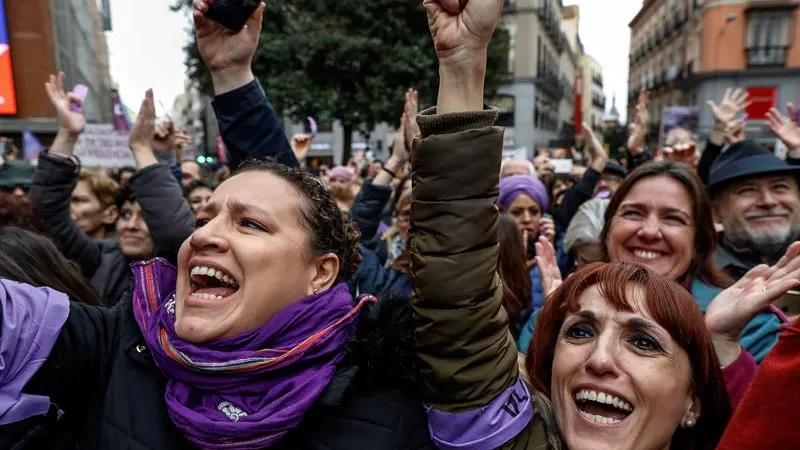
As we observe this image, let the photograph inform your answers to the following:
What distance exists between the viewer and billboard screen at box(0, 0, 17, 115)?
14258 millimetres

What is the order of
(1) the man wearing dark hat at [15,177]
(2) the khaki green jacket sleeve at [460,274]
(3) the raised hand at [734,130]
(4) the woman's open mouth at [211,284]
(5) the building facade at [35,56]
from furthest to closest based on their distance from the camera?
1. (5) the building facade at [35,56]
2. (1) the man wearing dark hat at [15,177]
3. (3) the raised hand at [734,130]
4. (4) the woman's open mouth at [211,284]
5. (2) the khaki green jacket sleeve at [460,274]

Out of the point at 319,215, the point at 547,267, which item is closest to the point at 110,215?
the point at 319,215

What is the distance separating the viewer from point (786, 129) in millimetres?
3365

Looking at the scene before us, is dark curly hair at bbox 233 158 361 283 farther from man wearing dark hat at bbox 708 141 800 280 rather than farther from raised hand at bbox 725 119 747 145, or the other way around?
raised hand at bbox 725 119 747 145

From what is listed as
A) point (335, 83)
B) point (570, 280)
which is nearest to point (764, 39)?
point (335, 83)

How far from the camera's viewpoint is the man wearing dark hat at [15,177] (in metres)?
4.40

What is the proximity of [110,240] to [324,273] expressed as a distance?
252 cm

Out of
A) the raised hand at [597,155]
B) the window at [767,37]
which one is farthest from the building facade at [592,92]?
the raised hand at [597,155]

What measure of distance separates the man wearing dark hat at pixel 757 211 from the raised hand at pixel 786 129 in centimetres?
49

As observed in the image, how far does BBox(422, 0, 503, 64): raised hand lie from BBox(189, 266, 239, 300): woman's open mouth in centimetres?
79

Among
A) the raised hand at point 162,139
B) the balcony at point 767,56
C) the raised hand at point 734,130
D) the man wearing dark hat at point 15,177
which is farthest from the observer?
the balcony at point 767,56

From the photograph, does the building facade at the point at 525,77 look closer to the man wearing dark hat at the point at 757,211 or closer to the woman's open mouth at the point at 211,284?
the man wearing dark hat at the point at 757,211

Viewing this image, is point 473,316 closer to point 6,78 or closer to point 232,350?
point 232,350

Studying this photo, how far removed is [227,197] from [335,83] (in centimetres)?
1503
